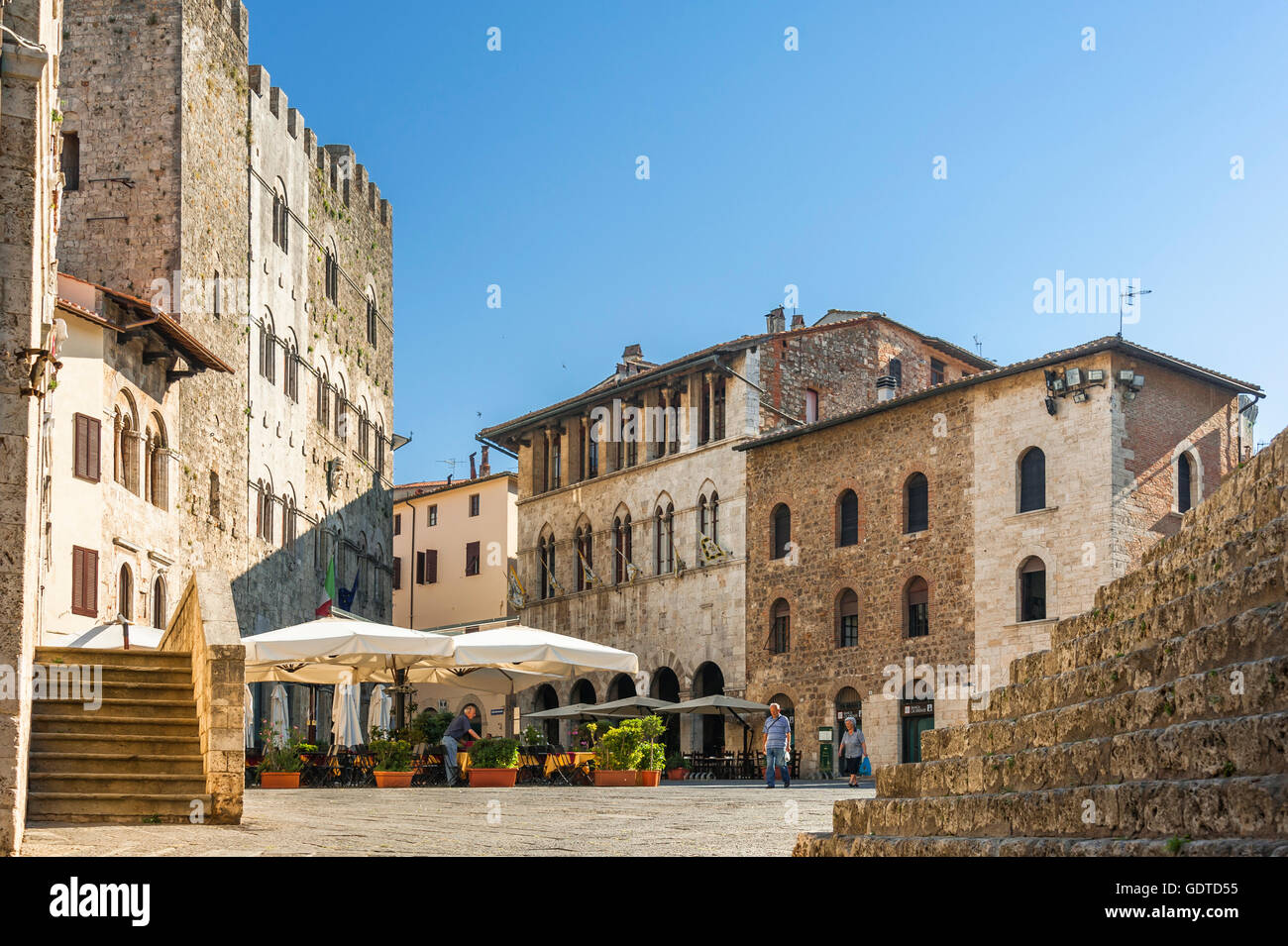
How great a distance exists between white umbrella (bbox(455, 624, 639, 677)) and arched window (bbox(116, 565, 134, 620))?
6095mm

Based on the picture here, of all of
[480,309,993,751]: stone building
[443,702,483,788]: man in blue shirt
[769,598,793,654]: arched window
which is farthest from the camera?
[480,309,993,751]: stone building

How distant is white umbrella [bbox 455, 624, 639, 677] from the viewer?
22.2 metres

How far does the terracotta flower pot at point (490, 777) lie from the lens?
874 inches

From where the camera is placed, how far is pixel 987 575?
1312 inches

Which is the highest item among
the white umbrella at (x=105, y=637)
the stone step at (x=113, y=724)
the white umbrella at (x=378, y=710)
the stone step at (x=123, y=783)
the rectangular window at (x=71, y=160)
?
the rectangular window at (x=71, y=160)

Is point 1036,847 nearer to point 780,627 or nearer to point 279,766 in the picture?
point 279,766

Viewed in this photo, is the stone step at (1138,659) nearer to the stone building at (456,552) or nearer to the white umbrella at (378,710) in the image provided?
the white umbrella at (378,710)

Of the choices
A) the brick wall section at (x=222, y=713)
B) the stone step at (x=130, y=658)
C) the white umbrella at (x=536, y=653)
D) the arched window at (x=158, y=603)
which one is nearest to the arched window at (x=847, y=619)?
the white umbrella at (x=536, y=653)

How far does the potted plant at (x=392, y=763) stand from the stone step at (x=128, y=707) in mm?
7967

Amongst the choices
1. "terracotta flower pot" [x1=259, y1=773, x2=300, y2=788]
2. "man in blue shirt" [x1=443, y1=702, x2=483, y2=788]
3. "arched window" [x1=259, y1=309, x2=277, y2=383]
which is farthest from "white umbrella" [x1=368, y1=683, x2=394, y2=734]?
"arched window" [x1=259, y1=309, x2=277, y2=383]

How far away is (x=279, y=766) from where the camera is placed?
2120 cm

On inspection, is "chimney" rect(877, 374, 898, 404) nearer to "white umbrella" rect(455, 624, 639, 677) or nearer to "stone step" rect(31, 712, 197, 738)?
"white umbrella" rect(455, 624, 639, 677)
